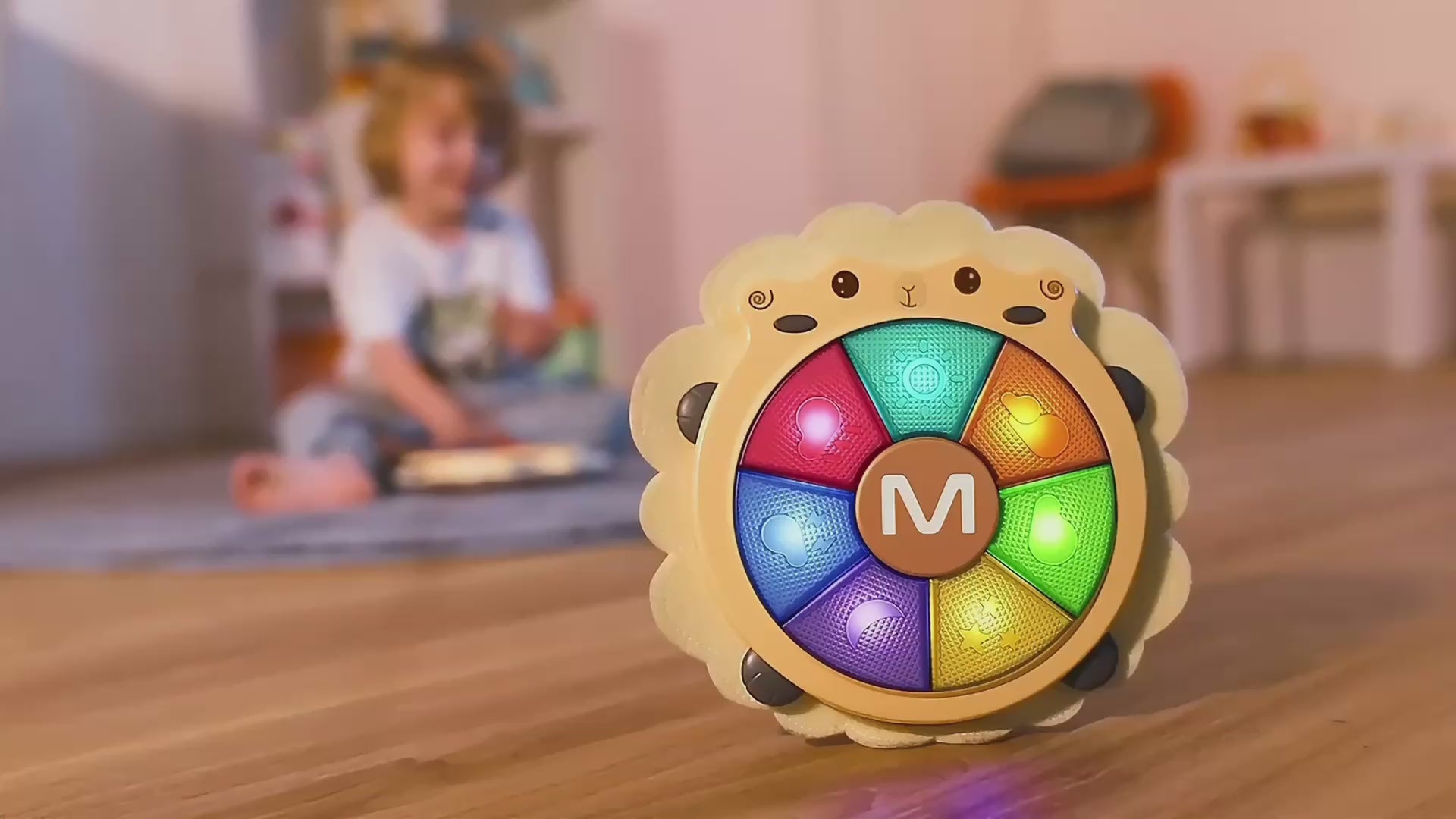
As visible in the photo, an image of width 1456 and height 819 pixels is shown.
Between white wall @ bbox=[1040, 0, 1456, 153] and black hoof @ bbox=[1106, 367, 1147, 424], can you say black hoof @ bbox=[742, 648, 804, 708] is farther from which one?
white wall @ bbox=[1040, 0, 1456, 153]

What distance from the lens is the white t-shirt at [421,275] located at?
1372mm

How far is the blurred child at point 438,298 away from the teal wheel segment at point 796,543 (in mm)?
915

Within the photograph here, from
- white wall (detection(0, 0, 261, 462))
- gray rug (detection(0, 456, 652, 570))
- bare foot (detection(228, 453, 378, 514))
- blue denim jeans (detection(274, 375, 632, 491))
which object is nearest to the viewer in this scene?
gray rug (detection(0, 456, 652, 570))

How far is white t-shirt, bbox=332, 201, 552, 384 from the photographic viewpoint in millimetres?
1372

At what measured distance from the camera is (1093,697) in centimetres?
49

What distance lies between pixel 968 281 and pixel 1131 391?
2.8 inches

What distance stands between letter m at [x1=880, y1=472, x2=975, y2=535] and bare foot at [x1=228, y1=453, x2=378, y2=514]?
832mm

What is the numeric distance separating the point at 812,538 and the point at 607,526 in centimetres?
52

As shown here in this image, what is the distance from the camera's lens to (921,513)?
43 centimetres

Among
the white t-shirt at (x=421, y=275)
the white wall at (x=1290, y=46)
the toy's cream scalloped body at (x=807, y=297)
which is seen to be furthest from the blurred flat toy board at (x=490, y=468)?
the white wall at (x=1290, y=46)

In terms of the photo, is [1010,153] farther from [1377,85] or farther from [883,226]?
[883,226]

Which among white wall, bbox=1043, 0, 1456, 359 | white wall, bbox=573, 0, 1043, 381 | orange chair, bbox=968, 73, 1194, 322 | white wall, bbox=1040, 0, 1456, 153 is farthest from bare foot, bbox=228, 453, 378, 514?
white wall, bbox=1040, 0, 1456, 153

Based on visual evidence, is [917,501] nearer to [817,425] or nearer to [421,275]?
[817,425]

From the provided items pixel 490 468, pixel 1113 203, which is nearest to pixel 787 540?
pixel 490 468
